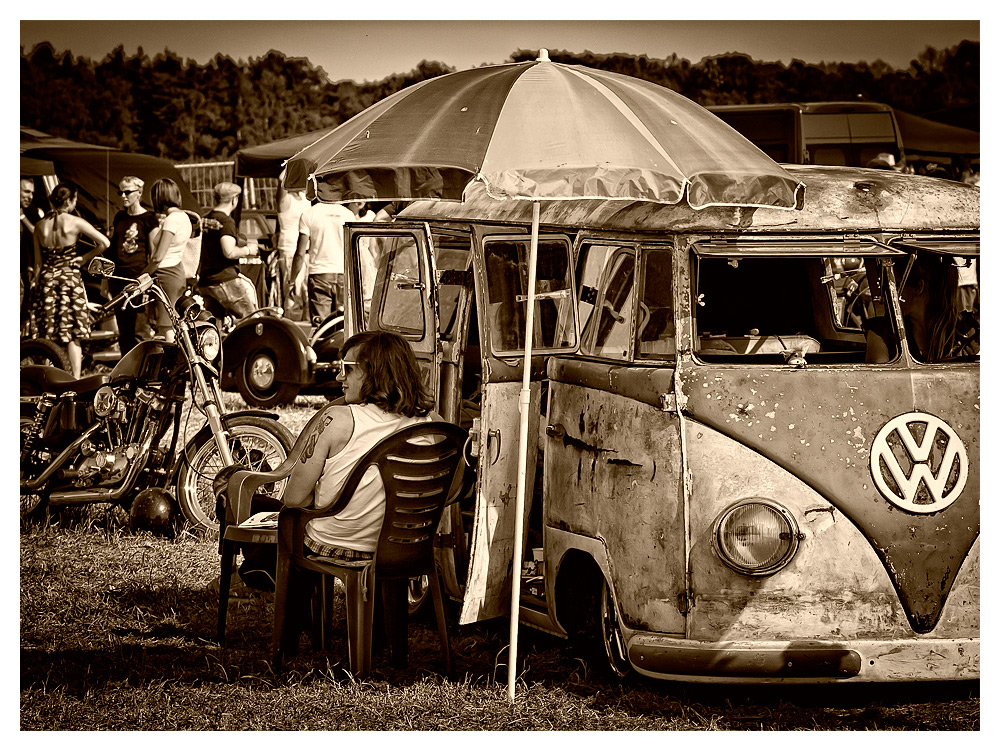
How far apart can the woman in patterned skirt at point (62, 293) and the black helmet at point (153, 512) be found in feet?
14.1

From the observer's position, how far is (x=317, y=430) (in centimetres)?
472

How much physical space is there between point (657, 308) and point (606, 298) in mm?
304

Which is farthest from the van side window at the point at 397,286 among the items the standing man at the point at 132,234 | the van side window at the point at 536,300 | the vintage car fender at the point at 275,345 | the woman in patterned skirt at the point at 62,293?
the standing man at the point at 132,234

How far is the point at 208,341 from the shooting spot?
7117mm

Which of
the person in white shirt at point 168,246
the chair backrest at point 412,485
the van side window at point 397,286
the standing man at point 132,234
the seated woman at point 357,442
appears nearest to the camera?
the chair backrest at point 412,485

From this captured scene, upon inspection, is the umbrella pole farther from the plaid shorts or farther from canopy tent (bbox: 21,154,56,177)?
canopy tent (bbox: 21,154,56,177)

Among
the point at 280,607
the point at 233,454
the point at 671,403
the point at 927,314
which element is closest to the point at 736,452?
the point at 671,403

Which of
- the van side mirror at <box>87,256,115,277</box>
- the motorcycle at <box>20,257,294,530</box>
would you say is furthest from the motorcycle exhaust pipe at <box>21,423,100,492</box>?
the van side mirror at <box>87,256,115,277</box>

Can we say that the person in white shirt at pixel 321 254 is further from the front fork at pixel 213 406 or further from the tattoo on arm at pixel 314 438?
the tattoo on arm at pixel 314 438

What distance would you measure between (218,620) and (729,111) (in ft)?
36.3

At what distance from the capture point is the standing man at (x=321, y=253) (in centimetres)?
1133

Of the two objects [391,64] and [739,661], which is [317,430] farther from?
[391,64]

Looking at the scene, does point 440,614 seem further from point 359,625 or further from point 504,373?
point 504,373

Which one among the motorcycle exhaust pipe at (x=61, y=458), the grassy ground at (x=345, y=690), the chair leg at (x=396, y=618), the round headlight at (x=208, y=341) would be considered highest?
the round headlight at (x=208, y=341)
